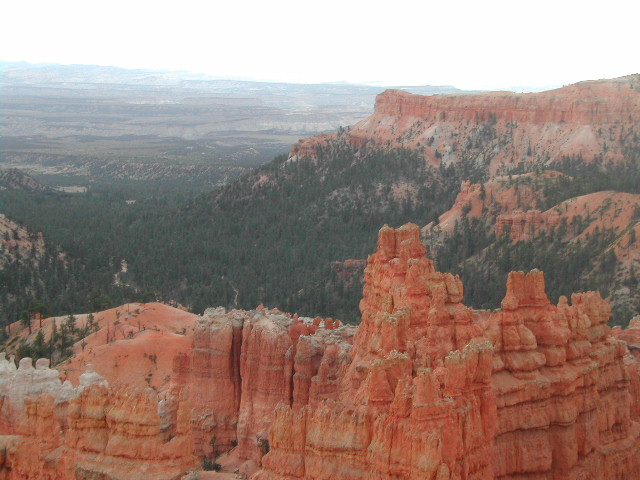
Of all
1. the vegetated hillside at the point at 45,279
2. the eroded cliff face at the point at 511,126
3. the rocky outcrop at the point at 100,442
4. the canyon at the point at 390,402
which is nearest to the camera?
the canyon at the point at 390,402

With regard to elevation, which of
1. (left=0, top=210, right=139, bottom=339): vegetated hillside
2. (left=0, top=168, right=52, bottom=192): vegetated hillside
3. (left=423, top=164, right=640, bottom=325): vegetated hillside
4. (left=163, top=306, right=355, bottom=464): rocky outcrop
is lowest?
(left=0, top=168, right=52, bottom=192): vegetated hillside

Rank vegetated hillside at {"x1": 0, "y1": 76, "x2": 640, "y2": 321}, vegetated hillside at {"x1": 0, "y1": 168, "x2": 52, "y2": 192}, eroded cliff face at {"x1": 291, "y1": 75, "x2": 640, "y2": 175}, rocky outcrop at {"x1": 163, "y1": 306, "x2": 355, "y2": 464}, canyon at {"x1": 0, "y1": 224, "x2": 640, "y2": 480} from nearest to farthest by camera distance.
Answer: canyon at {"x1": 0, "y1": 224, "x2": 640, "y2": 480}, rocky outcrop at {"x1": 163, "y1": 306, "x2": 355, "y2": 464}, vegetated hillside at {"x1": 0, "y1": 76, "x2": 640, "y2": 321}, eroded cliff face at {"x1": 291, "y1": 75, "x2": 640, "y2": 175}, vegetated hillside at {"x1": 0, "y1": 168, "x2": 52, "y2": 192}

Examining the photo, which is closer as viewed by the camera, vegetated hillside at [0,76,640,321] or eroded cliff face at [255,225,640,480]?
eroded cliff face at [255,225,640,480]

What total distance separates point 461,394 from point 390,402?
6.02 ft

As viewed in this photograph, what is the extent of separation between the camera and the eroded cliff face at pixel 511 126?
14838cm

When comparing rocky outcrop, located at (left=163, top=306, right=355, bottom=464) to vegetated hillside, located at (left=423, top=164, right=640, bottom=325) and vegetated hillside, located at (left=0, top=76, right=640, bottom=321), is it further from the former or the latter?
vegetated hillside, located at (left=0, top=76, right=640, bottom=321)

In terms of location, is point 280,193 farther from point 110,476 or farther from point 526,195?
point 110,476

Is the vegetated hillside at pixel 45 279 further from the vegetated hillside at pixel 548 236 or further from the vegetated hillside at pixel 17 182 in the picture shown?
the vegetated hillside at pixel 17 182

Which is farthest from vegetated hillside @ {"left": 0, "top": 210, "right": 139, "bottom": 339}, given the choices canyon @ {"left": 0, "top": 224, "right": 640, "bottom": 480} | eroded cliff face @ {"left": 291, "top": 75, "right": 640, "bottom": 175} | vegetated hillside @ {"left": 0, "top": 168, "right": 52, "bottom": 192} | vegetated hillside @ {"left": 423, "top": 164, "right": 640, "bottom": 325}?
vegetated hillside @ {"left": 0, "top": 168, "right": 52, "bottom": 192}

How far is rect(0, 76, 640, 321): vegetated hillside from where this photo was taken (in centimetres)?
10175

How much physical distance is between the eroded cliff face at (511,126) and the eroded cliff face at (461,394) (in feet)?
372

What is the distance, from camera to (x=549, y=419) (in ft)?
96.0

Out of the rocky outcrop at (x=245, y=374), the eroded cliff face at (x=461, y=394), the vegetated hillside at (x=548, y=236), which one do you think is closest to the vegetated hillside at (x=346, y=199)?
the vegetated hillside at (x=548, y=236)

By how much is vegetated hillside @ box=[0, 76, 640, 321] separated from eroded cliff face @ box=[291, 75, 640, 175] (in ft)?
0.75
